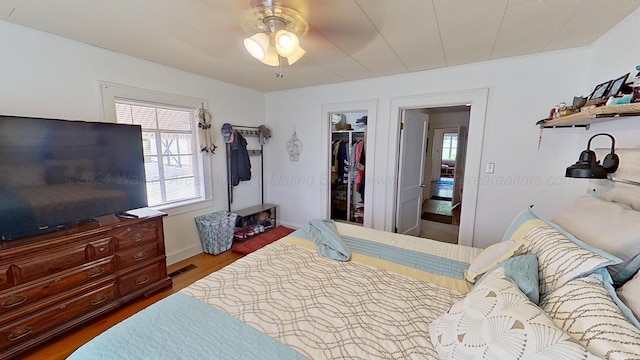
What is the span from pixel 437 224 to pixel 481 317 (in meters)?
3.98

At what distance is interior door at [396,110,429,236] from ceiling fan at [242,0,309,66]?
6.51 ft

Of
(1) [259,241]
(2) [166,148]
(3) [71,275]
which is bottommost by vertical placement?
(1) [259,241]

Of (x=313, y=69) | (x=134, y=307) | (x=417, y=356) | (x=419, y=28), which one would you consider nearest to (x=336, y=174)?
(x=313, y=69)

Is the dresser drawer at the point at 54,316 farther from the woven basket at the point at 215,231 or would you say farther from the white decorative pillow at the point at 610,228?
the white decorative pillow at the point at 610,228

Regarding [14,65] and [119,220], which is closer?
[14,65]

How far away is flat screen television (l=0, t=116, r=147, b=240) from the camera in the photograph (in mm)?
1620

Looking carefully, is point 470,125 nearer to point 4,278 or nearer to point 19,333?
point 4,278

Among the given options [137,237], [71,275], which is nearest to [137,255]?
[137,237]

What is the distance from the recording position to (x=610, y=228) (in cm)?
111

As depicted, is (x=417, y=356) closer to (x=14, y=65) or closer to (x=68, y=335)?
(x=68, y=335)

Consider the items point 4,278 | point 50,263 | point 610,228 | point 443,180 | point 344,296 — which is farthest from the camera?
point 443,180

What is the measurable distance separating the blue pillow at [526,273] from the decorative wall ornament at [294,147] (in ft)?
9.89

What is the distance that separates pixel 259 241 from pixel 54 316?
194cm

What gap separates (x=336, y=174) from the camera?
4.27 m
